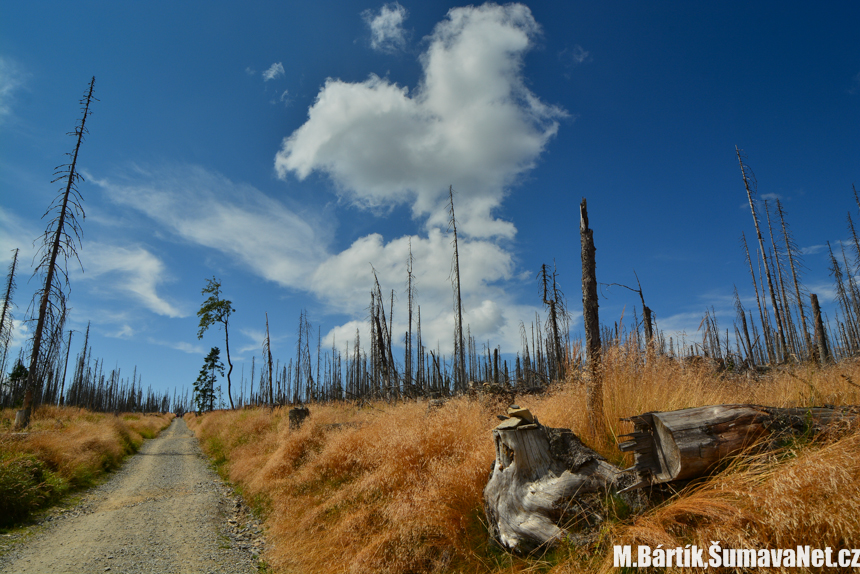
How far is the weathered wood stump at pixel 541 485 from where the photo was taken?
347 centimetres

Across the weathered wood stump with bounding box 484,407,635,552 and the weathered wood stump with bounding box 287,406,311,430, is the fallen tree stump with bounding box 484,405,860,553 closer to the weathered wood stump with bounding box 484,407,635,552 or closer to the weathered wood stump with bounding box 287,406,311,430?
the weathered wood stump with bounding box 484,407,635,552

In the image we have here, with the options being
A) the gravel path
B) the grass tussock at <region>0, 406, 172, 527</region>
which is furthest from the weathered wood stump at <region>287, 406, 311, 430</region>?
the grass tussock at <region>0, 406, 172, 527</region>

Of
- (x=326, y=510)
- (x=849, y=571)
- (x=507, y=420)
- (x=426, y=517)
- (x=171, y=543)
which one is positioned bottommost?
(x=171, y=543)

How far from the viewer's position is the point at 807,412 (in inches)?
129

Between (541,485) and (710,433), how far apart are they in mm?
1564

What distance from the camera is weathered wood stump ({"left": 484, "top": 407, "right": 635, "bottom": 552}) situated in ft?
11.4

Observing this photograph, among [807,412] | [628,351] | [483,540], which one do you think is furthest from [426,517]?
[807,412]

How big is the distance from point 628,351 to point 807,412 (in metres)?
2.10

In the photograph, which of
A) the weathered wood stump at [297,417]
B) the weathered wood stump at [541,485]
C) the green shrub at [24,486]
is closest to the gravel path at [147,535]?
the green shrub at [24,486]

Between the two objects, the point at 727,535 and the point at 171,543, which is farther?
the point at 171,543

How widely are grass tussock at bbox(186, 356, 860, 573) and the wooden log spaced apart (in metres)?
0.14

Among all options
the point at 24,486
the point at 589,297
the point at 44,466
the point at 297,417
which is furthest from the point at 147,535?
the point at 589,297

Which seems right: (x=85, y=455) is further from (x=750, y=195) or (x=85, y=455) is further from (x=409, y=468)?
(x=750, y=195)

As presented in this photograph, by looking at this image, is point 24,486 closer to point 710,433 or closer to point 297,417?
point 297,417
